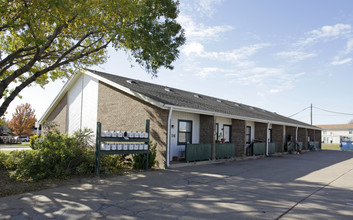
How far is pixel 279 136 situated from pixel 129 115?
48.6ft

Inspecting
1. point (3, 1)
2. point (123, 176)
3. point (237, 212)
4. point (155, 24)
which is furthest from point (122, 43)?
point (237, 212)

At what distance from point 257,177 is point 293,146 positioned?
1566 centimetres

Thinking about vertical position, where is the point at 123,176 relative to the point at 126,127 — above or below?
below

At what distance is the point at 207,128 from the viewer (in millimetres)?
15102

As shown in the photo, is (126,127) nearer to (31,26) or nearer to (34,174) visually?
(34,174)

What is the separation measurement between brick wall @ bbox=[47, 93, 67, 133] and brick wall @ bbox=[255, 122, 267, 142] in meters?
14.4

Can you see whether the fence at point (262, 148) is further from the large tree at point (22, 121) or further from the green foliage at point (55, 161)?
the large tree at point (22, 121)

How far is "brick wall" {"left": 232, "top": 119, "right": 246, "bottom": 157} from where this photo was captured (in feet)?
56.7

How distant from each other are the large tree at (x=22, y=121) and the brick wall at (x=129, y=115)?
35271mm

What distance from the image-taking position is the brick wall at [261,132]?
2095cm

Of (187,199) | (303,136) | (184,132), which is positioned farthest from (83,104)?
(303,136)

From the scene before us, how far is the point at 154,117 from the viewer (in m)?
12.4

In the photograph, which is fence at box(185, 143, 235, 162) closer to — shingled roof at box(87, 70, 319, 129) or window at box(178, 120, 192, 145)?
window at box(178, 120, 192, 145)

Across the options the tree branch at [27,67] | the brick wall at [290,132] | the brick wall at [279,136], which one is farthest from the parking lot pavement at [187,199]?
the brick wall at [290,132]
